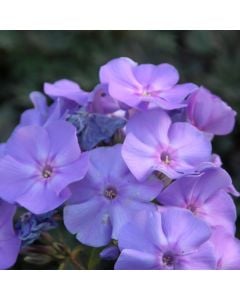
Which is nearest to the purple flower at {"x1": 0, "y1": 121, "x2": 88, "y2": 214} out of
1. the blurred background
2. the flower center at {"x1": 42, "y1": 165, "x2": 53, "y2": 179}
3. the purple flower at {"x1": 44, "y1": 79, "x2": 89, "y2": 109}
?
the flower center at {"x1": 42, "y1": 165, "x2": 53, "y2": 179}

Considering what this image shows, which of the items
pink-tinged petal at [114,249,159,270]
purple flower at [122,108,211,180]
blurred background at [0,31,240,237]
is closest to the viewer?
pink-tinged petal at [114,249,159,270]

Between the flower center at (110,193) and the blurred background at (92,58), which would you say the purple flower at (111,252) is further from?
the blurred background at (92,58)

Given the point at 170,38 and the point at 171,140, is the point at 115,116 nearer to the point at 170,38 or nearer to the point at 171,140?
the point at 171,140

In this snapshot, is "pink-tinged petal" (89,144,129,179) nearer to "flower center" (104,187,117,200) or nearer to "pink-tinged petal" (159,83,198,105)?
"flower center" (104,187,117,200)

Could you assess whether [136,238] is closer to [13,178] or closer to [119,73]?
[13,178]

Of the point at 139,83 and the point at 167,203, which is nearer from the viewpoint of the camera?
the point at 167,203

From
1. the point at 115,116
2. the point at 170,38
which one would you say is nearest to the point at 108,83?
the point at 115,116
